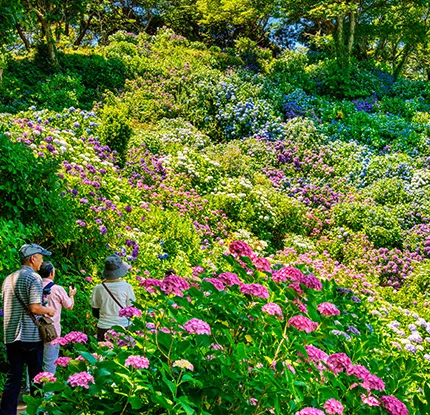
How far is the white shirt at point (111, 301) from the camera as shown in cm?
412

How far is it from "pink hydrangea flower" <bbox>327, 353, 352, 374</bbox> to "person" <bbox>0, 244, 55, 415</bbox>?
2.40m

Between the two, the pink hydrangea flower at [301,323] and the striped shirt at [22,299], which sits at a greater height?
the pink hydrangea flower at [301,323]

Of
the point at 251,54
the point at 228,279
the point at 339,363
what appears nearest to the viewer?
the point at 339,363

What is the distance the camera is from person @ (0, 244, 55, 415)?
3.77 metres

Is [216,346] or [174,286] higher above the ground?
[174,286]

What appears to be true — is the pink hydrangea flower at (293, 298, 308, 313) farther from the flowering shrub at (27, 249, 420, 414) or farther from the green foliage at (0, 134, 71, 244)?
the green foliage at (0, 134, 71, 244)

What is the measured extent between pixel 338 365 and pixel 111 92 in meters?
12.5

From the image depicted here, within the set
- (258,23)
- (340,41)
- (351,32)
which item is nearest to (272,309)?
(340,41)

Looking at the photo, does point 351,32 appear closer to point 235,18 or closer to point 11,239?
point 235,18

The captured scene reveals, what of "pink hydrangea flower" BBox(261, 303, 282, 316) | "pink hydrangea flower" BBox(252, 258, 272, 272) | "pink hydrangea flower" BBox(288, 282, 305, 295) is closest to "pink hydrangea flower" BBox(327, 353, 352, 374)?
"pink hydrangea flower" BBox(261, 303, 282, 316)

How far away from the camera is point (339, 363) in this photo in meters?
2.16

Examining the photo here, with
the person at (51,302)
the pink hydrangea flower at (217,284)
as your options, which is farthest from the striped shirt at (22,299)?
the pink hydrangea flower at (217,284)

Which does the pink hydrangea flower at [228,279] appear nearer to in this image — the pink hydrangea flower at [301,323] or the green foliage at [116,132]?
the pink hydrangea flower at [301,323]

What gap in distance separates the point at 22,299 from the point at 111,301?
682 mm
